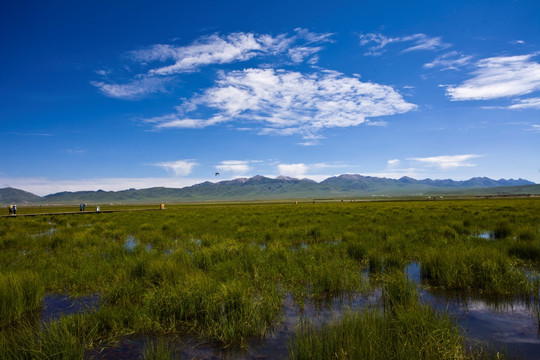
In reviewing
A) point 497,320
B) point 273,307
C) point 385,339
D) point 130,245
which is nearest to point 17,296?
point 273,307

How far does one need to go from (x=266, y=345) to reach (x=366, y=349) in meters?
1.65

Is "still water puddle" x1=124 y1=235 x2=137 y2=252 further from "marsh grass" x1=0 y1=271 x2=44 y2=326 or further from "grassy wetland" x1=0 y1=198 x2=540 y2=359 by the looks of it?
"marsh grass" x1=0 y1=271 x2=44 y2=326

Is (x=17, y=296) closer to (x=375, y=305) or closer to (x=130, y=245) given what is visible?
(x=375, y=305)

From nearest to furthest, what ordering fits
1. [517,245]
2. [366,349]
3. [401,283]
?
[366,349] < [401,283] < [517,245]

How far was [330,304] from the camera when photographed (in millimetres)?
6180

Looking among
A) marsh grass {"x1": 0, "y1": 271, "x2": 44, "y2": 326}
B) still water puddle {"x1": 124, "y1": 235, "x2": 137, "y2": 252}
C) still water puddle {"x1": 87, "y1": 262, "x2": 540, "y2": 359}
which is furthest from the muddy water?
still water puddle {"x1": 124, "y1": 235, "x2": 137, "y2": 252}

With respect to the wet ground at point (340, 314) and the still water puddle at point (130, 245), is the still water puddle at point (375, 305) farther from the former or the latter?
the still water puddle at point (130, 245)

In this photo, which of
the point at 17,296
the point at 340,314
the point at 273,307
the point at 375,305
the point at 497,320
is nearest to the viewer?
the point at 497,320

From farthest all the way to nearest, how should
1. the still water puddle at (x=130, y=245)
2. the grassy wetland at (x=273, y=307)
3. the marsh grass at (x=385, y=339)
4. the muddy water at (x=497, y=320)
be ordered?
1. the still water puddle at (x=130, y=245)
2. the muddy water at (x=497, y=320)
3. the grassy wetland at (x=273, y=307)
4. the marsh grass at (x=385, y=339)

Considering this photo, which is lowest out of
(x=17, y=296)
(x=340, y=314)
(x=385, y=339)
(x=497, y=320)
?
(x=497, y=320)

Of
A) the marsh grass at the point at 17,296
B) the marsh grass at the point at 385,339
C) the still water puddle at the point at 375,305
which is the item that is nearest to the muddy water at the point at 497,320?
the still water puddle at the point at 375,305

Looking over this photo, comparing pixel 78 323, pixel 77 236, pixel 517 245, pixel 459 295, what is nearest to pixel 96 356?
pixel 78 323

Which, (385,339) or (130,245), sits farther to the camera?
(130,245)

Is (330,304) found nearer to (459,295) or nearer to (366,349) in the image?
(366,349)
